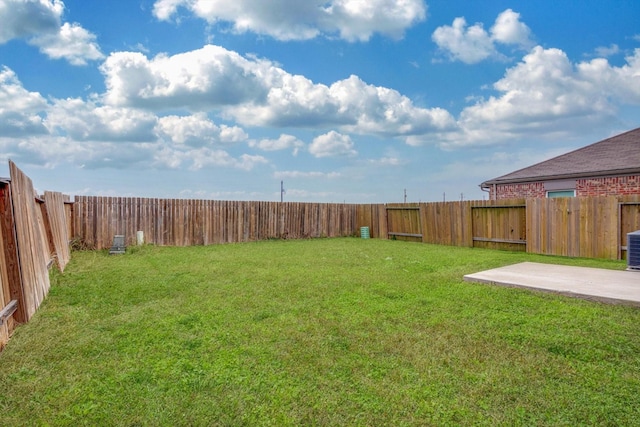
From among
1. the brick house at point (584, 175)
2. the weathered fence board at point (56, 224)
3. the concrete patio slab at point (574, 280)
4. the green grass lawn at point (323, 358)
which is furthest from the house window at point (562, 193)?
the weathered fence board at point (56, 224)

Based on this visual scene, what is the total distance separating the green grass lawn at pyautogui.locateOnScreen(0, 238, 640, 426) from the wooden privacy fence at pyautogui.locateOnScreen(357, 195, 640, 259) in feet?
17.6

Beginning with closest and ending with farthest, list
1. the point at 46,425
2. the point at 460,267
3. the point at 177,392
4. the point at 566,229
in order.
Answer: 1. the point at 46,425
2. the point at 177,392
3. the point at 460,267
4. the point at 566,229

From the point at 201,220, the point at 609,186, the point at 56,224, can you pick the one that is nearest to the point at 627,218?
the point at 609,186

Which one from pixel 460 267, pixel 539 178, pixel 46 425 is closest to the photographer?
pixel 46 425

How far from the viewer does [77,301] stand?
471cm

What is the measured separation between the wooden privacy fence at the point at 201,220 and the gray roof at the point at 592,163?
6853 millimetres

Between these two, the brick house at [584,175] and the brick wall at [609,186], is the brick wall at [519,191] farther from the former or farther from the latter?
the brick wall at [609,186]

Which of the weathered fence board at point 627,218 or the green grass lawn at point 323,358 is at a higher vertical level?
the weathered fence board at point 627,218

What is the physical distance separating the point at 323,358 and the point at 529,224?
9110mm

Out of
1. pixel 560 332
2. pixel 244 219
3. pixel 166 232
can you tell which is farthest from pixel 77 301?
pixel 244 219

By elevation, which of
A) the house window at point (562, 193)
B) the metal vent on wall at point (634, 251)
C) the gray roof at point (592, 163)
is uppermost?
the gray roof at point (592, 163)

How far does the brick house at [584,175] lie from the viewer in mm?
11109

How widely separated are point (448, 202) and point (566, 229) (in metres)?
3.62

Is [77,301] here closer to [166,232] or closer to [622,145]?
[166,232]
